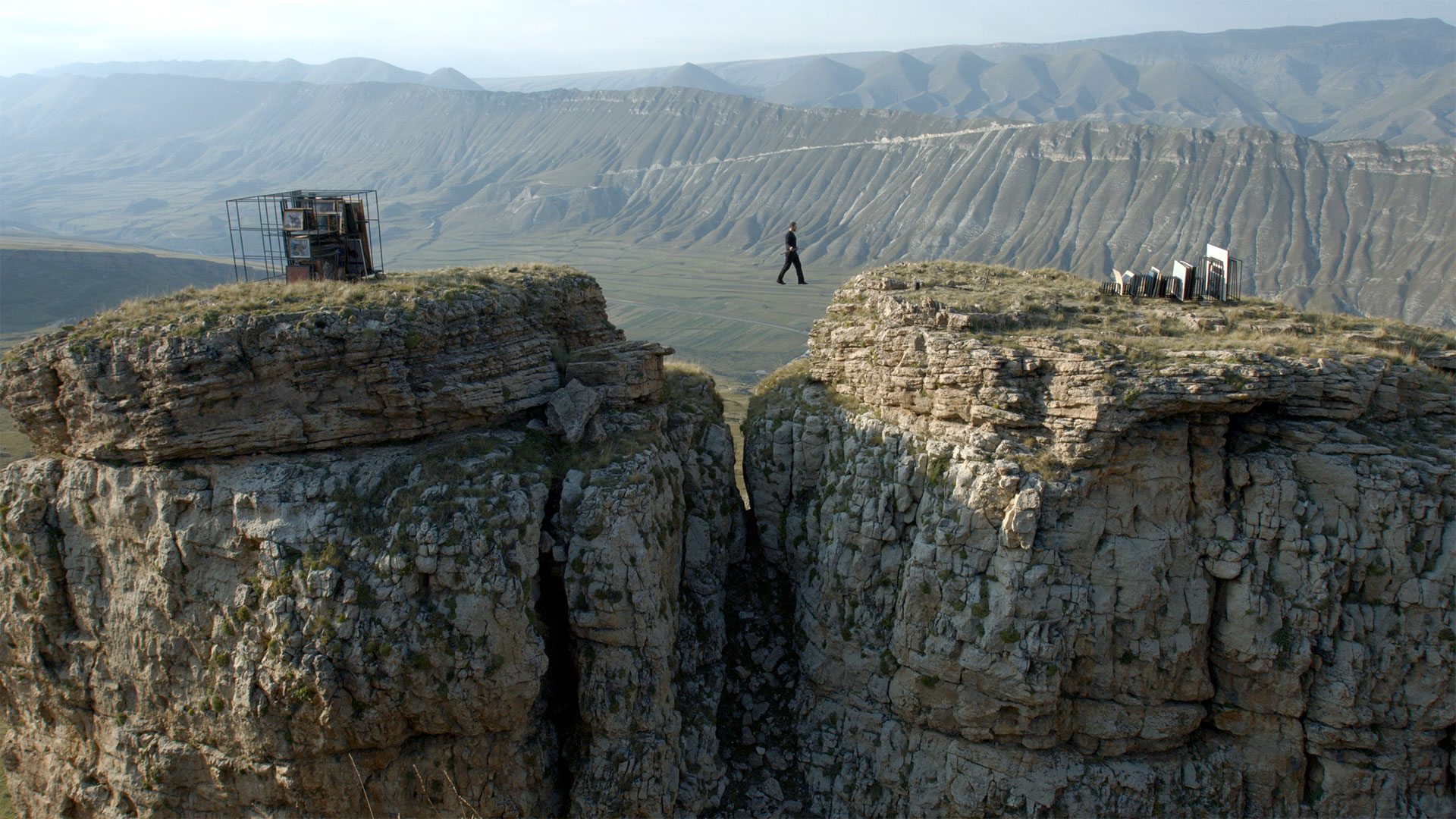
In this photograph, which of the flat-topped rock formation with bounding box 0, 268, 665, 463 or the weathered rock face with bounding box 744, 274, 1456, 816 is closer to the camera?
the flat-topped rock formation with bounding box 0, 268, 665, 463

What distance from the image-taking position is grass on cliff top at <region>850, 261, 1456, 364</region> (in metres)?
24.0

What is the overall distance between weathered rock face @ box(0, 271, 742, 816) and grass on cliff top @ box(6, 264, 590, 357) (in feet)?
1.87

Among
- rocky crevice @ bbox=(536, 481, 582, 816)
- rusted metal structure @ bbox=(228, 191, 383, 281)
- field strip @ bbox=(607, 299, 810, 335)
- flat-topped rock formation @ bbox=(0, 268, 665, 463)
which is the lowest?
field strip @ bbox=(607, 299, 810, 335)

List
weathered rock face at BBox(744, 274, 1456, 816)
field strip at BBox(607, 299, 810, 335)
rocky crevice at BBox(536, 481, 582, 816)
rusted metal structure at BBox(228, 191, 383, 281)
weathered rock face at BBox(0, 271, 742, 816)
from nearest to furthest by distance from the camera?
1. weathered rock face at BBox(0, 271, 742, 816)
2. weathered rock face at BBox(744, 274, 1456, 816)
3. rocky crevice at BBox(536, 481, 582, 816)
4. rusted metal structure at BBox(228, 191, 383, 281)
5. field strip at BBox(607, 299, 810, 335)

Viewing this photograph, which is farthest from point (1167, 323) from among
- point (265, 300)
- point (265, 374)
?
point (265, 300)

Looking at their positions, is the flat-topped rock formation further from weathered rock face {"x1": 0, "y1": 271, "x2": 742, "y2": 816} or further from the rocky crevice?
the rocky crevice

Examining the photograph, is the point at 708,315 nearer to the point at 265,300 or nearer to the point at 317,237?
the point at 317,237

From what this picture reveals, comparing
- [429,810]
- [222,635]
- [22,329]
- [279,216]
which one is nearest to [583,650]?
[429,810]

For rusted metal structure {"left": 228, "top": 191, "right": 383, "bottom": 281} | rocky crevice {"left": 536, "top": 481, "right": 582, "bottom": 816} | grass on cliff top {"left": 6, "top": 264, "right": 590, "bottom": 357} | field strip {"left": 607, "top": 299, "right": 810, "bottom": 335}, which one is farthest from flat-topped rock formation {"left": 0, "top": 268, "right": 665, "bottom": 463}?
field strip {"left": 607, "top": 299, "right": 810, "bottom": 335}

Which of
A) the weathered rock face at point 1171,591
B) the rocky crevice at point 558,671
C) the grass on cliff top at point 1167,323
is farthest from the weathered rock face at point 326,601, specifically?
the grass on cliff top at point 1167,323

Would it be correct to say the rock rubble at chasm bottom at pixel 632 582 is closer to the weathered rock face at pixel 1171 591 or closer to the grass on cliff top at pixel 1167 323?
the weathered rock face at pixel 1171 591

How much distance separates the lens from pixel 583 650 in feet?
76.3

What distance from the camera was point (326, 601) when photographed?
67.8 feet

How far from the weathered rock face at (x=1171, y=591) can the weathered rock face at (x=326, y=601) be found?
298 inches
